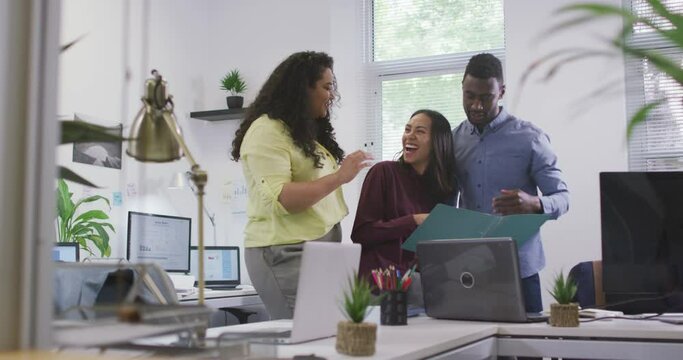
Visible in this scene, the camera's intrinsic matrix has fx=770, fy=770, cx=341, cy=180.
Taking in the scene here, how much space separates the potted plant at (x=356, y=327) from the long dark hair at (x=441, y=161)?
1205 millimetres

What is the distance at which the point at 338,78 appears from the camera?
5.50 metres

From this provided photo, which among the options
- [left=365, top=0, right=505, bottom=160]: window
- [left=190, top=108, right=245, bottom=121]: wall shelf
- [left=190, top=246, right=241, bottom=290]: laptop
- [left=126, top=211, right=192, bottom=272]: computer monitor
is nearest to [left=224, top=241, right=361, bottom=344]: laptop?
[left=126, top=211, right=192, bottom=272]: computer monitor

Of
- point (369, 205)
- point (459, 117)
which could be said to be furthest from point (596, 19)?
point (459, 117)

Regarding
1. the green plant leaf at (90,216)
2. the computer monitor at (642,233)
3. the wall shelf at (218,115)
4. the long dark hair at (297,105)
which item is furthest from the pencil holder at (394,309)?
the wall shelf at (218,115)

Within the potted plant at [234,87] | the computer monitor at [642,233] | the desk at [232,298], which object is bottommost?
the desk at [232,298]

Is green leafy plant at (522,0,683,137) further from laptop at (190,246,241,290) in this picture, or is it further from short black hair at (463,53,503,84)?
laptop at (190,246,241,290)

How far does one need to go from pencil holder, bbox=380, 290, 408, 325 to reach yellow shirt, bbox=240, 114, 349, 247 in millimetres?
266

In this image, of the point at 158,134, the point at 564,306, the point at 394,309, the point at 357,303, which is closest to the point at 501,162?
the point at 564,306

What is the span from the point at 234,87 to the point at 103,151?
4.76 m

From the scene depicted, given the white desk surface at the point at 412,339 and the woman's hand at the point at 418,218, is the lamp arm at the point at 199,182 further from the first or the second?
the woman's hand at the point at 418,218

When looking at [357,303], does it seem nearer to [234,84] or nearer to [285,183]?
[285,183]

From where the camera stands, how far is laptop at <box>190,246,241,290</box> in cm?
531

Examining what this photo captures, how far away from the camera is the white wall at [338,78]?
448cm

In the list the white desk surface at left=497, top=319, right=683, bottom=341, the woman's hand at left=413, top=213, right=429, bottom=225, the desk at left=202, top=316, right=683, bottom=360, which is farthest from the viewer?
the woman's hand at left=413, top=213, right=429, bottom=225
